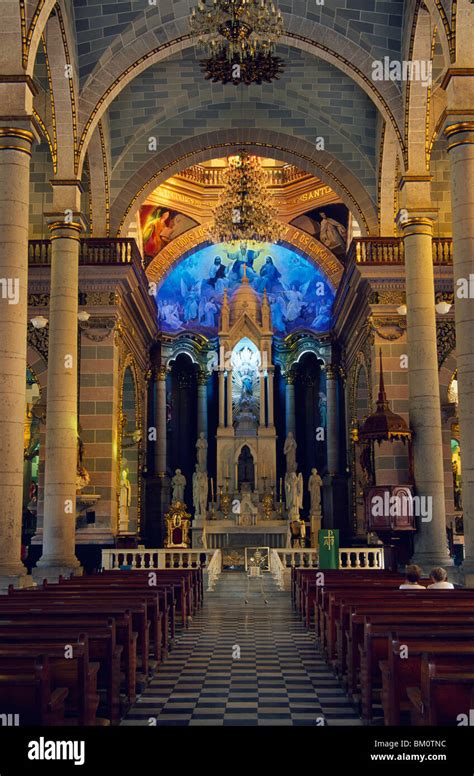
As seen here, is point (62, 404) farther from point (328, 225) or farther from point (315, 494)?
point (328, 225)

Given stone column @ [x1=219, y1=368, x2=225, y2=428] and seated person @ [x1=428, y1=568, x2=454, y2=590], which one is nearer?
seated person @ [x1=428, y1=568, x2=454, y2=590]

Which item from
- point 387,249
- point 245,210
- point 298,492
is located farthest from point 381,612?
point 298,492

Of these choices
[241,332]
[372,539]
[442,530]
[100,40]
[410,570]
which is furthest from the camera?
[241,332]

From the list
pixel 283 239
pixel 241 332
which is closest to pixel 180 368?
pixel 241 332

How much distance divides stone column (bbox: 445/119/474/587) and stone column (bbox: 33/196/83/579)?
7241mm

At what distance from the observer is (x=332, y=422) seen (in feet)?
98.0

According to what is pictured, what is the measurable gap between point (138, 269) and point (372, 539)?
356 inches

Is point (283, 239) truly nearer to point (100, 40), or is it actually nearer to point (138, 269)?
point (138, 269)

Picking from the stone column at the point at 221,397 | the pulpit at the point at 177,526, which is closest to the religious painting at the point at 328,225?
the stone column at the point at 221,397

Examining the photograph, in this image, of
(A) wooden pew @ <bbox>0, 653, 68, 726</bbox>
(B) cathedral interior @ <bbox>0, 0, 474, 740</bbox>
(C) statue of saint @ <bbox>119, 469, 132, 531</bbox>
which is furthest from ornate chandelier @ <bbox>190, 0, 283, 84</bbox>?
(C) statue of saint @ <bbox>119, 469, 132, 531</bbox>

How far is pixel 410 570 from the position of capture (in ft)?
32.1

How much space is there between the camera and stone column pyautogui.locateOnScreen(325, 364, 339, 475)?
96.8ft

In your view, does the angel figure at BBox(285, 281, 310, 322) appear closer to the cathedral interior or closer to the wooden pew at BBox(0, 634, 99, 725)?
the cathedral interior

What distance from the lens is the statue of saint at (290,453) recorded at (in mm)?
31094
